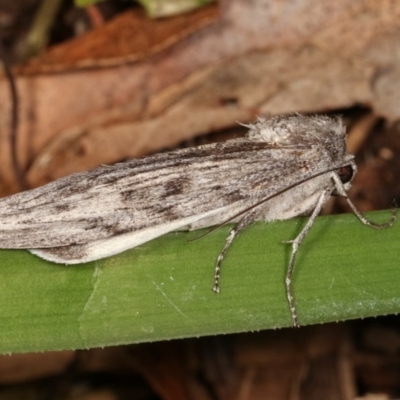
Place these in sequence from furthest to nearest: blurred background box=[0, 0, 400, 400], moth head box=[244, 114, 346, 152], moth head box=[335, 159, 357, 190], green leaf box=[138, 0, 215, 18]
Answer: green leaf box=[138, 0, 215, 18]
blurred background box=[0, 0, 400, 400]
moth head box=[335, 159, 357, 190]
moth head box=[244, 114, 346, 152]

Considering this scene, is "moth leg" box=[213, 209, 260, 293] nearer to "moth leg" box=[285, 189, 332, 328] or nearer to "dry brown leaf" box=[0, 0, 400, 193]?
"moth leg" box=[285, 189, 332, 328]

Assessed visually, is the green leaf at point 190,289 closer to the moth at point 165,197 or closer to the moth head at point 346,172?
the moth at point 165,197

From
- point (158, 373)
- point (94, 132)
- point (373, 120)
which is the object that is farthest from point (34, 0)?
point (158, 373)

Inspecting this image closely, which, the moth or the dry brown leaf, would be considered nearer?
the moth

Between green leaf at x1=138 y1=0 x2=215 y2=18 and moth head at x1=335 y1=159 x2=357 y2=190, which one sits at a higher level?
green leaf at x1=138 y1=0 x2=215 y2=18

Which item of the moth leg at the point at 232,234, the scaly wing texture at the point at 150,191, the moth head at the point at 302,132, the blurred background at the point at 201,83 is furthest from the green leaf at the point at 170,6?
the moth leg at the point at 232,234

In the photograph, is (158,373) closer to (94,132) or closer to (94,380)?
(94,380)

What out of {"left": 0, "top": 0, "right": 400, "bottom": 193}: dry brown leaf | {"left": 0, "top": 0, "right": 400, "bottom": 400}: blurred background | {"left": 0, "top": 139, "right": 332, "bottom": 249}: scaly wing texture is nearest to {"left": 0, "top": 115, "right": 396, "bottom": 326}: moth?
{"left": 0, "top": 139, "right": 332, "bottom": 249}: scaly wing texture

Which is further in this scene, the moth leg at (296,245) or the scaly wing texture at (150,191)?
the scaly wing texture at (150,191)
